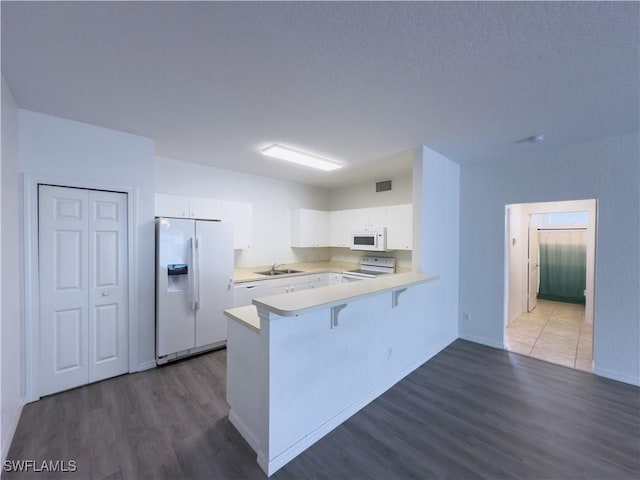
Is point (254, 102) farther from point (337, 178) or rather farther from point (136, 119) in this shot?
point (337, 178)

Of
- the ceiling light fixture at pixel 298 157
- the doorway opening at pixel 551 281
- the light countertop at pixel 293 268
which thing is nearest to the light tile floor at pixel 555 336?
the doorway opening at pixel 551 281

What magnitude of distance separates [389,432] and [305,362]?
0.89m

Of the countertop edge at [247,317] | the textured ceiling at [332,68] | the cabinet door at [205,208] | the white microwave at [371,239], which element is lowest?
the countertop edge at [247,317]

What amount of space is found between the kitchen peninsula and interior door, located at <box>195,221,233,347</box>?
4.40 ft

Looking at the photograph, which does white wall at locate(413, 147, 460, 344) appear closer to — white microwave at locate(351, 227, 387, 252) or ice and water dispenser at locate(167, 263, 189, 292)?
white microwave at locate(351, 227, 387, 252)

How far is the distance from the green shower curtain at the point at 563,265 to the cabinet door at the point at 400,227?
4366 millimetres

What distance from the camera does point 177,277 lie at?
314cm

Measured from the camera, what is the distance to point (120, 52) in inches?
60.9

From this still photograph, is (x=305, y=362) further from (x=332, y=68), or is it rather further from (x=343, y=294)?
(x=332, y=68)

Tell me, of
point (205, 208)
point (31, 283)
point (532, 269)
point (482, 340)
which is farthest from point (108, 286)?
point (532, 269)

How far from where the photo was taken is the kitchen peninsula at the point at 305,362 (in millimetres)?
1689

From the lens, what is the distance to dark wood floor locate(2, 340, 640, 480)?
1.69 metres

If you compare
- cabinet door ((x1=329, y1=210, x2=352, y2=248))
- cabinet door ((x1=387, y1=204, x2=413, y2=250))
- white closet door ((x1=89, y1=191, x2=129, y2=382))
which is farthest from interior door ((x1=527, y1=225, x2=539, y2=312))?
white closet door ((x1=89, y1=191, x2=129, y2=382))

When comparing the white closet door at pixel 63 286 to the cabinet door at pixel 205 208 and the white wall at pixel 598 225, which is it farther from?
the white wall at pixel 598 225
